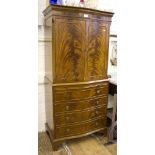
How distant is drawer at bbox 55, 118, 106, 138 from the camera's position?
2.16m

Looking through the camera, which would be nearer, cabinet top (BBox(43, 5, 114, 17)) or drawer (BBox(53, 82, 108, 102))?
cabinet top (BBox(43, 5, 114, 17))

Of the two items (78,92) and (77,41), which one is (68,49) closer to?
(77,41)

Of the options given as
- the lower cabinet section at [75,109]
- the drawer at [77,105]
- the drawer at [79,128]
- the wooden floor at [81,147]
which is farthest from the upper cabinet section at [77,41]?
the wooden floor at [81,147]

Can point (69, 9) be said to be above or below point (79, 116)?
above

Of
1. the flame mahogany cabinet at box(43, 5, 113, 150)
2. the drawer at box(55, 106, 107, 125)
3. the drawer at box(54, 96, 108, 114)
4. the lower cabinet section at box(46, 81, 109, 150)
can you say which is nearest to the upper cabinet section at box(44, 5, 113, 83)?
the flame mahogany cabinet at box(43, 5, 113, 150)

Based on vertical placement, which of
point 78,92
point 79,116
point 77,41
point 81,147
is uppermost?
point 77,41

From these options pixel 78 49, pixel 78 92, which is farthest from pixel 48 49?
pixel 78 92

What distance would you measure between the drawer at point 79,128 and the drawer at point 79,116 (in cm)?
7

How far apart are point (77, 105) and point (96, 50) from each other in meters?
0.73

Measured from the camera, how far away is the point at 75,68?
2107 millimetres

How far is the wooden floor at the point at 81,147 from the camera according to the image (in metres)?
2.17

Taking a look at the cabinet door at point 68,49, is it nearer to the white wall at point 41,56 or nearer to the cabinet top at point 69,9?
the cabinet top at point 69,9

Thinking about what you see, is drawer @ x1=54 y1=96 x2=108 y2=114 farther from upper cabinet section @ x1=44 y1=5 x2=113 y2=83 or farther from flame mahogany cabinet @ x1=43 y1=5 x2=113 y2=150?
upper cabinet section @ x1=44 y1=5 x2=113 y2=83
